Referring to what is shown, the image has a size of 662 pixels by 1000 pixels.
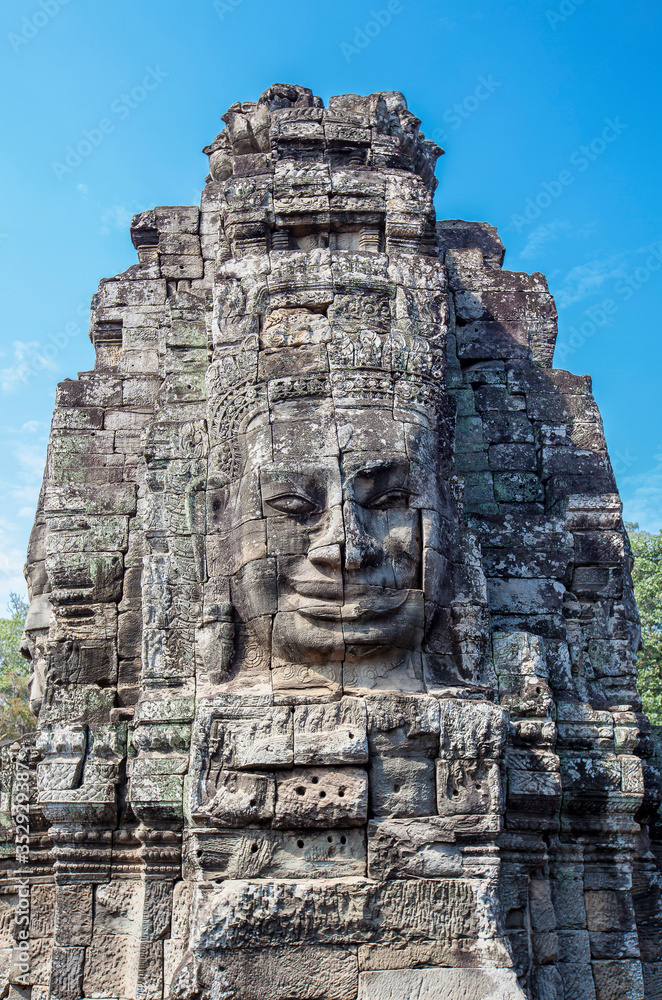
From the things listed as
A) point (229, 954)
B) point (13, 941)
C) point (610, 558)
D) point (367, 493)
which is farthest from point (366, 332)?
point (13, 941)

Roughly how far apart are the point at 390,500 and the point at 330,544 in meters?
0.58

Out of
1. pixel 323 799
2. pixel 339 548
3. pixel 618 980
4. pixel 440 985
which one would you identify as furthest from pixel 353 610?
pixel 618 980

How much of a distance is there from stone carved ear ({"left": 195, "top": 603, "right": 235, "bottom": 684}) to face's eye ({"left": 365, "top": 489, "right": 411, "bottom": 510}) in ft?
3.72

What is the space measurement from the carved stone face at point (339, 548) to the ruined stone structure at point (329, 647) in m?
0.02

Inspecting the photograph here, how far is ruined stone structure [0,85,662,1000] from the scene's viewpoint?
5.21 m

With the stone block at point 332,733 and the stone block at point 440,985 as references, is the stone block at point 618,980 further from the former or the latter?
the stone block at point 332,733

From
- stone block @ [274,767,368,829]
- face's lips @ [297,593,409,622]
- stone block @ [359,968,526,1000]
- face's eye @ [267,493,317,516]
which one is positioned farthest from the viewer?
face's eye @ [267,493,317,516]

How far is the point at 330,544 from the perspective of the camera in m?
5.64

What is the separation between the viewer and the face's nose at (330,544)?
5.61 meters

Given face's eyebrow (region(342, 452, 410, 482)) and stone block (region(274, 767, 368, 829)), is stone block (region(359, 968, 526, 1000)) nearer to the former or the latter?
stone block (region(274, 767, 368, 829))

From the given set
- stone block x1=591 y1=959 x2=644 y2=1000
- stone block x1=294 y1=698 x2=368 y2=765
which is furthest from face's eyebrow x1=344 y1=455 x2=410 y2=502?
stone block x1=591 y1=959 x2=644 y2=1000

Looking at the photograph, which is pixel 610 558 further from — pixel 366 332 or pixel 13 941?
pixel 13 941

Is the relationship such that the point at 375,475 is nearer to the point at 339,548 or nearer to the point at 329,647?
the point at 339,548

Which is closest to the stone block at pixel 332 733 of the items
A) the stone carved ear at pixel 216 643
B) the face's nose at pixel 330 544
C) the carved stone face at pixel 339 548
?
the carved stone face at pixel 339 548
